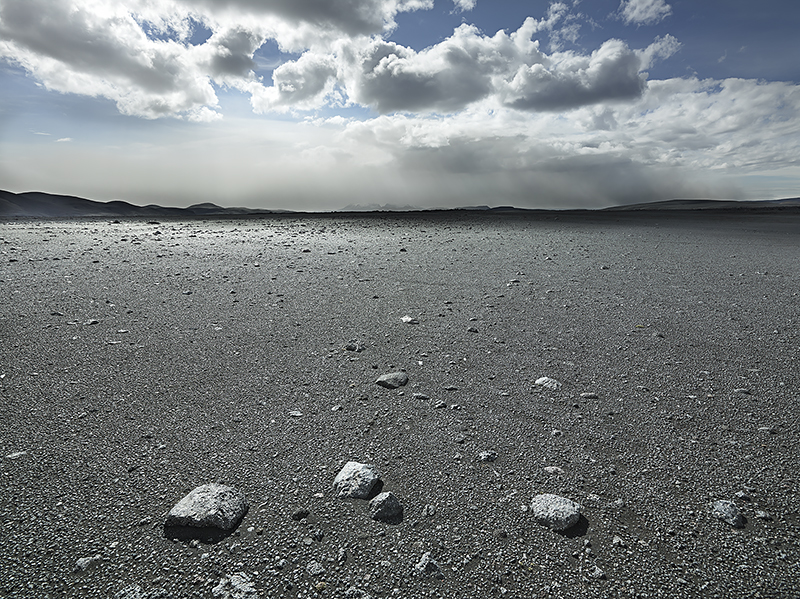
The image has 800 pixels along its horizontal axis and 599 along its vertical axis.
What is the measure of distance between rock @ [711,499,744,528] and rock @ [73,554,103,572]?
85.7 inches

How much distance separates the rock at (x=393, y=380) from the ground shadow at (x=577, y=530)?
4.12ft

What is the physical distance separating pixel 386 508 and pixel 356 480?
18cm

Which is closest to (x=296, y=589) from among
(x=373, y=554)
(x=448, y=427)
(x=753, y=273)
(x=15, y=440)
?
(x=373, y=554)

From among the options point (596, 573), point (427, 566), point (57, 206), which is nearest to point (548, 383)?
point (596, 573)

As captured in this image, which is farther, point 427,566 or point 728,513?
point 728,513

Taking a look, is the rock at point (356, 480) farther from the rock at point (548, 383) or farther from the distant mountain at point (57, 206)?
the distant mountain at point (57, 206)

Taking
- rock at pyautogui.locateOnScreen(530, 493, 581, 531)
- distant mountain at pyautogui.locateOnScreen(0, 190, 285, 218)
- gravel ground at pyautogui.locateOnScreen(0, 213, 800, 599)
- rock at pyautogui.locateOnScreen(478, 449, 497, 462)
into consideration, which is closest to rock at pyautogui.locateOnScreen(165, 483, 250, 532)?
gravel ground at pyautogui.locateOnScreen(0, 213, 800, 599)

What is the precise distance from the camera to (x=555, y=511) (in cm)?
157

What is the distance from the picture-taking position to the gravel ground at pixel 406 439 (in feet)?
4.50

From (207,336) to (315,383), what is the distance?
1.28 meters

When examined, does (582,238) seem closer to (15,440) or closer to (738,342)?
(738,342)

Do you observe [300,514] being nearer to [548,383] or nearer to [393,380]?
[393,380]

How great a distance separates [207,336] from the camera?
11.0 feet

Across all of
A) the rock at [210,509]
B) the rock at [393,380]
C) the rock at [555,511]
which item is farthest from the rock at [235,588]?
the rock at [393,380]
